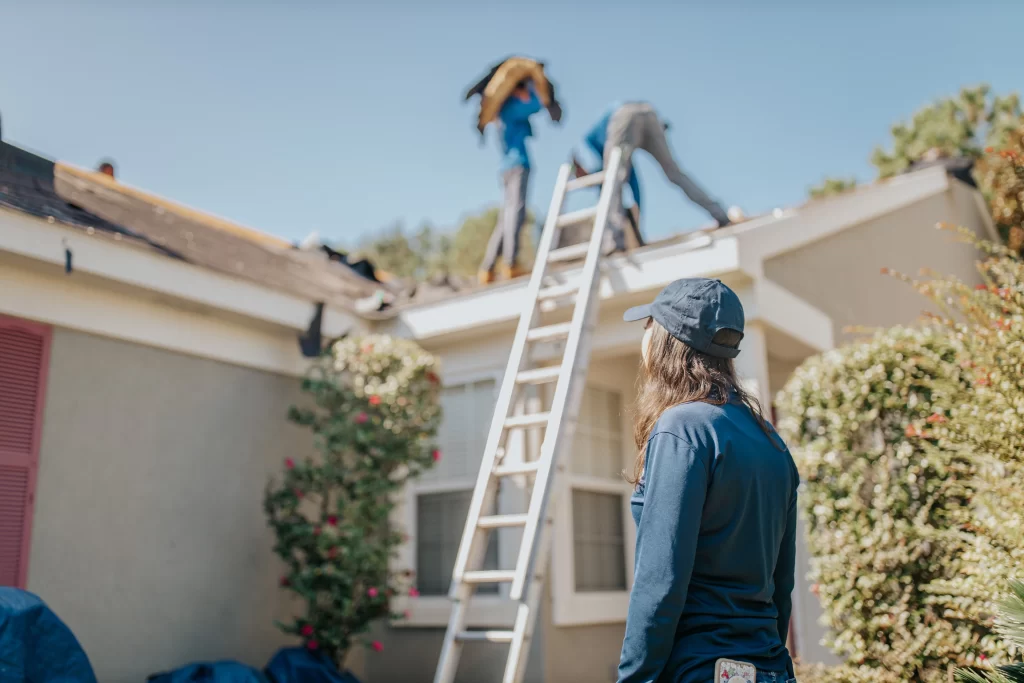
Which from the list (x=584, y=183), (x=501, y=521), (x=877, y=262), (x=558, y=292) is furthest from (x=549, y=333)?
(x=877, y=262)

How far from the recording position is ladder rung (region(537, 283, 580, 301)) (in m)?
5.37

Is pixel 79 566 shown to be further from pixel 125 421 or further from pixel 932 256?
pixel 932 256

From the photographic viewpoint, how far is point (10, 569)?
4559 millimetres

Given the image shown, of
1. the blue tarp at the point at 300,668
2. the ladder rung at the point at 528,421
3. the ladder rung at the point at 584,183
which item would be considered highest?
the ladder rung at the point at 584,183

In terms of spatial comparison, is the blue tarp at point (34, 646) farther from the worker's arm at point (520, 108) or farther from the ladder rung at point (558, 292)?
the worker's arm at point (520, 108)

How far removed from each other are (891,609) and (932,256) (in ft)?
16.5

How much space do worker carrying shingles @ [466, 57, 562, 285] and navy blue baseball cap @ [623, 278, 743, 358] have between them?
4306 millimetres

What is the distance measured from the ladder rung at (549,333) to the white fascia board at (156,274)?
1869mm

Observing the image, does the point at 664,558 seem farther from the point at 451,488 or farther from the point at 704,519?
the point at 451,488

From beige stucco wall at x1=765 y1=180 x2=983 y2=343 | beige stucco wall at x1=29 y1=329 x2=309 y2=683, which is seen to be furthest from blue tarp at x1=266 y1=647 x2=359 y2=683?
beige stucco wall at x1=765 y1=180 x2=983 y2=343

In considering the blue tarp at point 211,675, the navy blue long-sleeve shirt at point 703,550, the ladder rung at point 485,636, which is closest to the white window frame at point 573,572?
the ladder rung at point 485,636

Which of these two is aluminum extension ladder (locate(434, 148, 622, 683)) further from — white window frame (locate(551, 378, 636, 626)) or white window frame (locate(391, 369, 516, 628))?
white window frame (locate(391, 369, 516, 628))

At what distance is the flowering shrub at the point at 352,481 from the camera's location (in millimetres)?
5426

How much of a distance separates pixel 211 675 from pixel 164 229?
3.12 meters
